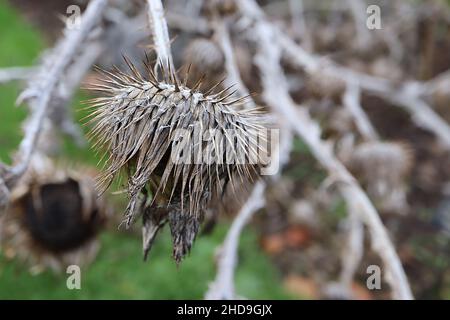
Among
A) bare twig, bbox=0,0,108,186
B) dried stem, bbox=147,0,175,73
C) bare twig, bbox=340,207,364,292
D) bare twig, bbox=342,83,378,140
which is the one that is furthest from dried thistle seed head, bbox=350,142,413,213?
bare twig, bbox=0,0,108,186

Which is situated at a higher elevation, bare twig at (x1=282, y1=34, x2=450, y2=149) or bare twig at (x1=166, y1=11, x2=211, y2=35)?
bare twig at (x1=166, y1=11, x2=211, y2=35)

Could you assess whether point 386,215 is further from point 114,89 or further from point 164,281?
point 114,89

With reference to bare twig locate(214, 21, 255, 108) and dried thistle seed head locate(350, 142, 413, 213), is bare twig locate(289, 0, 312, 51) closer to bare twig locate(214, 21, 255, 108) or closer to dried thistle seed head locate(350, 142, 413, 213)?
bare twig locate(214, 21, 255, 108)

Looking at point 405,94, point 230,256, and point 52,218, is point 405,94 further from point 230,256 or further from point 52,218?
point 52,218

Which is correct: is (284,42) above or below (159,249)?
above

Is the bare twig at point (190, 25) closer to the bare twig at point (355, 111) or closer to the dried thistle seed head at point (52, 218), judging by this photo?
the bare twig at point (355, 111)

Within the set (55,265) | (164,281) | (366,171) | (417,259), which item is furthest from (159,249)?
(417,259)
